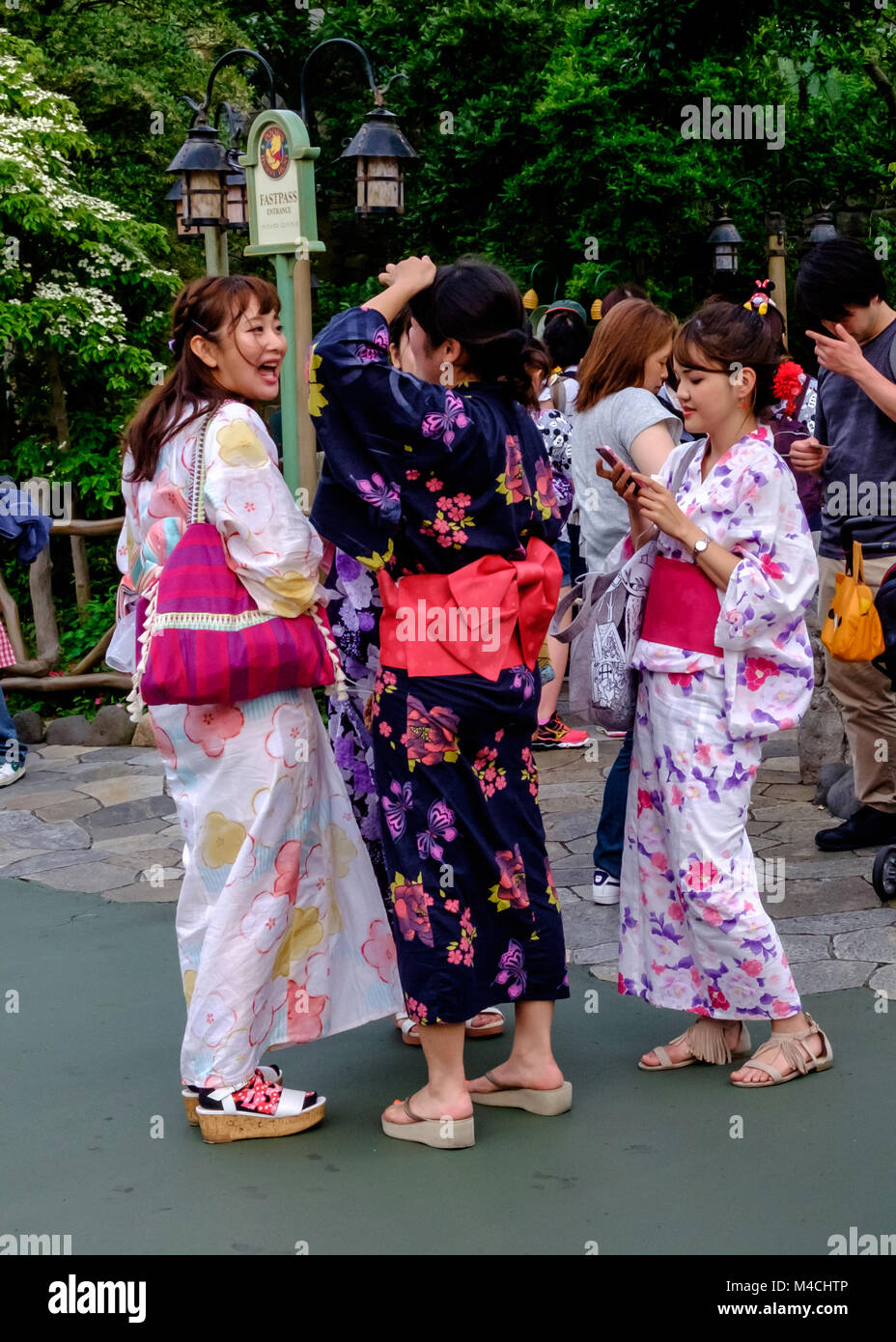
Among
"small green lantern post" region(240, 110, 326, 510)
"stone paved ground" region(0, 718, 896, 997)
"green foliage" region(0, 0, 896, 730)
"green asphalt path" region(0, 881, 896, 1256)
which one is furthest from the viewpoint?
"green foliage" region(0, 0, 896, 730)

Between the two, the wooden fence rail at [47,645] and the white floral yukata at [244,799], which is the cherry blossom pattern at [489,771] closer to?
the white floral yukata at [244,799]

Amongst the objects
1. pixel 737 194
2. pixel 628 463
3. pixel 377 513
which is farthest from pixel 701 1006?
pixel 737 194

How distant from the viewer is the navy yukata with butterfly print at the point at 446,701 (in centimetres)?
307

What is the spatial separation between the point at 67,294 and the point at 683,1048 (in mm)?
9559

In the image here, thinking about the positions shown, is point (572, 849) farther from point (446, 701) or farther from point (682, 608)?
point (446, 701)

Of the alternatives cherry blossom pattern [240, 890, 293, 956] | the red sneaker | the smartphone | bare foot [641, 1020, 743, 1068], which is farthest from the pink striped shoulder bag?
the red sneaker

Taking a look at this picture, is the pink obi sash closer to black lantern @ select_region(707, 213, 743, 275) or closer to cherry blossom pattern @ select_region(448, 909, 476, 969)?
cherry blossom pattern @ select_region(448, 909, 476, 969)

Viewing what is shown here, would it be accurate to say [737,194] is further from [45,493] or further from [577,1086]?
[577,1086]

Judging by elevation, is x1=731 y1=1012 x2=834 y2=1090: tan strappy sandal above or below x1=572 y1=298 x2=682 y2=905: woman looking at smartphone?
below

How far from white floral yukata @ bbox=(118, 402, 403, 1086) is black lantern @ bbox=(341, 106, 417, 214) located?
582 centimetres

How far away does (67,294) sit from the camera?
38.0 ft

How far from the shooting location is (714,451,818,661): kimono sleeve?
11.0 feet

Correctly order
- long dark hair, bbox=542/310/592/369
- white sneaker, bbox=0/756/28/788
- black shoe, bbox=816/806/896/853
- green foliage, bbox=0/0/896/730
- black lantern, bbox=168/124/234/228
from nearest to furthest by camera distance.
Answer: black shoe, bbox=816/806/896/853 < white sneaker, bbox=0/756/28/788 < long dark hair, bbox=542/310/592/369 < black lantern, bbox=168/124/234/228 < green foliage, bbox=0/0/896/730

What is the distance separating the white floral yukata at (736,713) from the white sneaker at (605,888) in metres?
1.32
